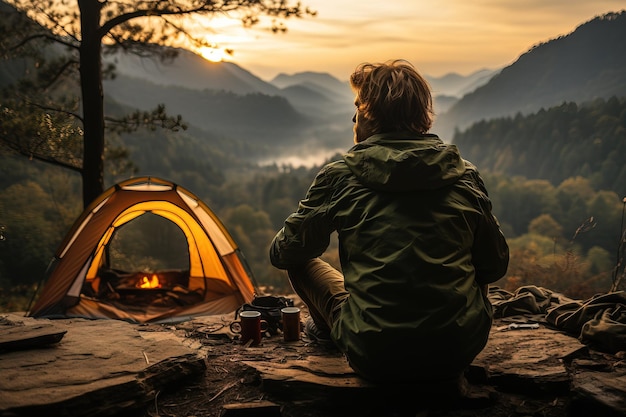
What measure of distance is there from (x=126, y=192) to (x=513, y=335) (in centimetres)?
373

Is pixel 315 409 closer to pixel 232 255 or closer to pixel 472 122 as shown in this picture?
pixel 232 255

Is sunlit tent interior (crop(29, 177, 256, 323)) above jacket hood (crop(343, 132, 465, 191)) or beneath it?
beneath

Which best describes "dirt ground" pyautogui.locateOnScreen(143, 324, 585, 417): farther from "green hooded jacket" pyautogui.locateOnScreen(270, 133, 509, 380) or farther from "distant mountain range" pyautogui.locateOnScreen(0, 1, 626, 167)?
"distant mountain range" pyautogui.locateOnScreen(0, 1, 626, 167)

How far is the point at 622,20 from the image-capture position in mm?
10078

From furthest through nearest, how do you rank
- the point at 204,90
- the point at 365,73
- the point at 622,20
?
the point at 204,90
the point at 622,20
the point at 365,73

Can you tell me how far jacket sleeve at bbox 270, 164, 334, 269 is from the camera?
2377mm

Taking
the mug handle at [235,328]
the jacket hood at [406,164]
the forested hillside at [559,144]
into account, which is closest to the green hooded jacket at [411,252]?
the jacket hood at [406,164]

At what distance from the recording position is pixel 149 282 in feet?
18.7

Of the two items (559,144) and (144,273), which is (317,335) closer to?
(144,273)

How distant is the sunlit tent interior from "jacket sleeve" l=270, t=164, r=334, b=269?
7.60ft

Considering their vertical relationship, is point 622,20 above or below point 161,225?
above

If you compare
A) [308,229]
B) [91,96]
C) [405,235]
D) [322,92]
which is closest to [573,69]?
[91,96]

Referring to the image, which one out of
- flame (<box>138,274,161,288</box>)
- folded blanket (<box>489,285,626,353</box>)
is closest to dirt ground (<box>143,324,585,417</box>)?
folded blanket (<box>489,285,626,353</box>)

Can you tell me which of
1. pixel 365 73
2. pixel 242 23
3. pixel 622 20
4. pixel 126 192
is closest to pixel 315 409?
pixel 365 73
